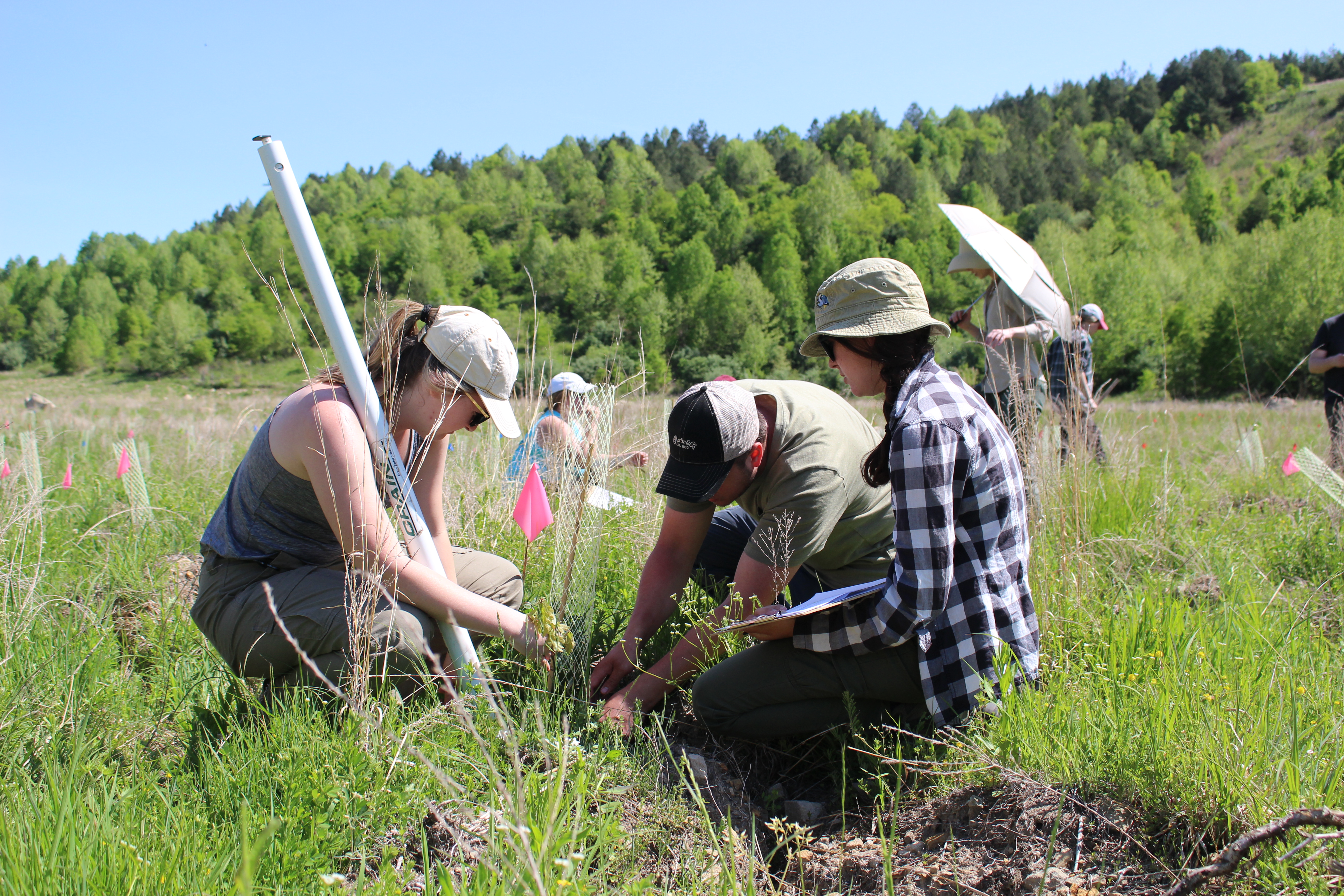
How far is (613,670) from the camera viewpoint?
2408 millimetres

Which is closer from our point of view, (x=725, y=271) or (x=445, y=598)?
(x=445, y=598)

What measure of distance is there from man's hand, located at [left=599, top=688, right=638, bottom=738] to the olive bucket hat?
1.23 metres

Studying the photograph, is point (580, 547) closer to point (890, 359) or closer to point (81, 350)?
point (890, 359)

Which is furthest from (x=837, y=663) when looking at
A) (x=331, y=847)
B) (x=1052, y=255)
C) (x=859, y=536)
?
(x=1052, y=255)

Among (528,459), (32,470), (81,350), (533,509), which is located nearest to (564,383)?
(528,459)

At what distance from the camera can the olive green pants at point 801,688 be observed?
84.7 inches

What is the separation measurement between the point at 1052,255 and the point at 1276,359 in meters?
13.1

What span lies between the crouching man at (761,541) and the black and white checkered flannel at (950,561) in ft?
0.45

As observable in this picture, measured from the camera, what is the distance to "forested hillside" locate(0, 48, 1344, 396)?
40375 millimetres

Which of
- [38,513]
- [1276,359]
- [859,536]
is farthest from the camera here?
[1276,359]

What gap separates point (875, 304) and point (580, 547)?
120 cm

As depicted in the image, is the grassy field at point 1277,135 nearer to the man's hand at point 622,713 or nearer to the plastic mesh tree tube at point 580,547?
the plastic mesh tree tube at point 580,547

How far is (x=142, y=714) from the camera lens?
7.32ft

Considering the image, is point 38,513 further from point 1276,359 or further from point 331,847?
point 1276,359
